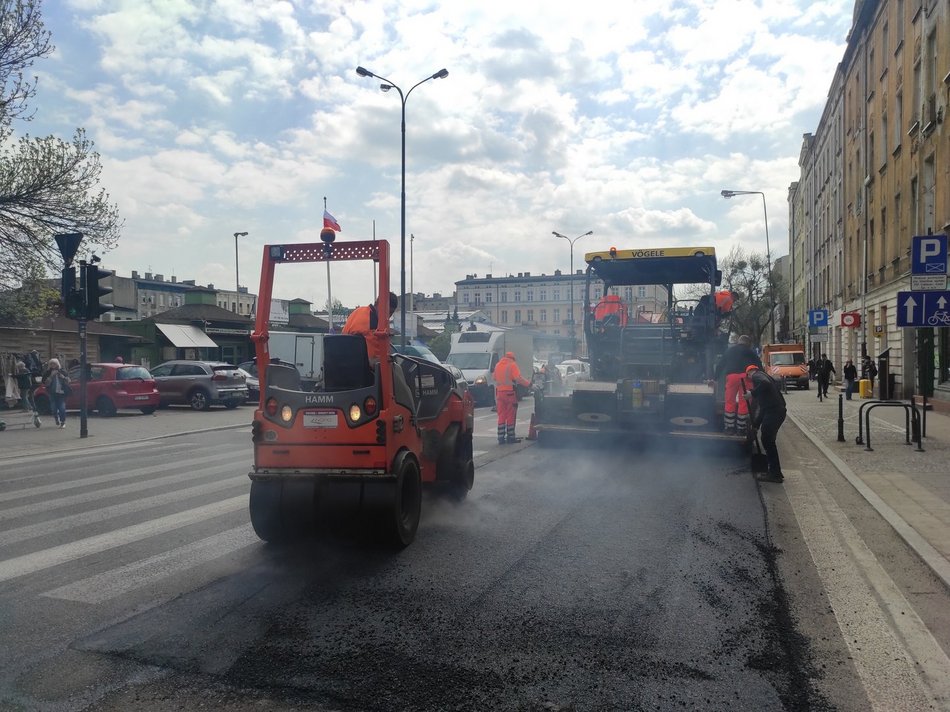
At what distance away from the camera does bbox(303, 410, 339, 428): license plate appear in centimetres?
559

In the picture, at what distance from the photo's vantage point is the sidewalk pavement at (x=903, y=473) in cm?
643

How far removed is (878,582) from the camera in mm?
5254

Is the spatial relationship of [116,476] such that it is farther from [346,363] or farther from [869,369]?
[869,369]

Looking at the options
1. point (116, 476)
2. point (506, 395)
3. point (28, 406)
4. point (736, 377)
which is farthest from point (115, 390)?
point (736, 377)

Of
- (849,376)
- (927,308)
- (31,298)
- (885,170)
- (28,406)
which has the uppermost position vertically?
(885,170)

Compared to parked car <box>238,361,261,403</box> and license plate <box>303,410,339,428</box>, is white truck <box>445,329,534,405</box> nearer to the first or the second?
parked car <box>238,361,261,403</box>

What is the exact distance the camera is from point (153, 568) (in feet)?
17.7

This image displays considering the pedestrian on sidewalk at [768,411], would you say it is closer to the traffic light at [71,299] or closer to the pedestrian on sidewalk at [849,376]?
the traffic light at [71,299]

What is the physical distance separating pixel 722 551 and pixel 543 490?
291cm

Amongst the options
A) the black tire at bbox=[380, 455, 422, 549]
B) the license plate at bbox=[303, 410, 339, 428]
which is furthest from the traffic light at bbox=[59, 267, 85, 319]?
the black tire at bbox=[380, 455, 422, 549]

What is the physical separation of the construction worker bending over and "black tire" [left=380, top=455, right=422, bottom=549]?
5.92 metres

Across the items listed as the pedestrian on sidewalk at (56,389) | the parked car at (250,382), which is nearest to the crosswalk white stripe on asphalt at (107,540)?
the pedestrian on sidewalk at (56,389)

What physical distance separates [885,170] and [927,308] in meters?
19.0

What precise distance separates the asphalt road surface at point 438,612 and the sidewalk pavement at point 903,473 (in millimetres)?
908
